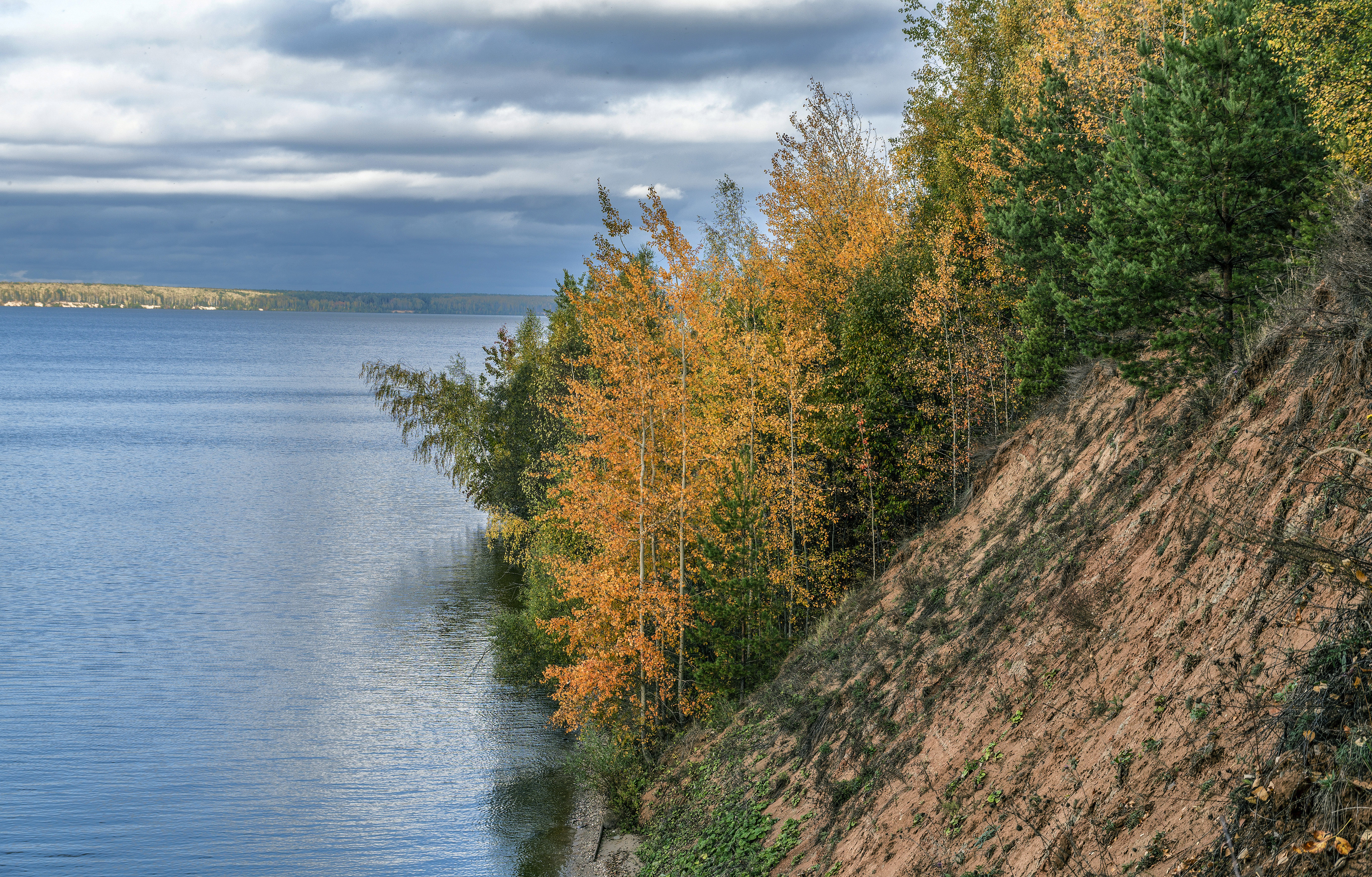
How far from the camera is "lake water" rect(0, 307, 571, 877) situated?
26281 mm

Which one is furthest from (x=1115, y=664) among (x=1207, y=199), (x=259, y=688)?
(x=259, y=688)

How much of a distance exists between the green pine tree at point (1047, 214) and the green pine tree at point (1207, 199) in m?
6.37

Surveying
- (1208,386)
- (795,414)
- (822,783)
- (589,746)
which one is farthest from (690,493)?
(1208,386)

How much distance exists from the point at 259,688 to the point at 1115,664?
1364 inches

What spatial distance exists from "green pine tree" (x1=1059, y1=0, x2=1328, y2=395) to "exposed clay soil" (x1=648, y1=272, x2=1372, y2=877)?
1322 millimetres

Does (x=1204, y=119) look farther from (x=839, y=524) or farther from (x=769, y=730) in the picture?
(x=839, y=524)

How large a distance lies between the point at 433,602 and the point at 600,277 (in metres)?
27.1

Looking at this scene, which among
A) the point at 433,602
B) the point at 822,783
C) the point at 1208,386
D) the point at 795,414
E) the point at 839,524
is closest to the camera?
the point at 1208,386

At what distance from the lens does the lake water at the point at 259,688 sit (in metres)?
26.3

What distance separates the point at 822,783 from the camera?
1645cm

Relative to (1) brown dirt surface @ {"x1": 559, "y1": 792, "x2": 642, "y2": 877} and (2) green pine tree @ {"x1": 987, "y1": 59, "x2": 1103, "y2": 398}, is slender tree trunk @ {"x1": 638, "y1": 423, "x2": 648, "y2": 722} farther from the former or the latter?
(2) green pine tree @ {"x1": 987, "y1": 59, "x2": 1103, "y2": 398}

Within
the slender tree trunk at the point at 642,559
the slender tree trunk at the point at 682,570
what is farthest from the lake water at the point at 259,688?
the slender tree trunk at the point at 682,570

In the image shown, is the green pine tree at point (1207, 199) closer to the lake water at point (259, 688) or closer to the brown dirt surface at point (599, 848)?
the brown dirt surface at point (599, 848)

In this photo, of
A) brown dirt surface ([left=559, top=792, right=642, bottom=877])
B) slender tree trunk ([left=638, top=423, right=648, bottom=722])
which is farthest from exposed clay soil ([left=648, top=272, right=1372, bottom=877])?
slender tree trunk ([left=638, top=423, right=648, bottom=722])
